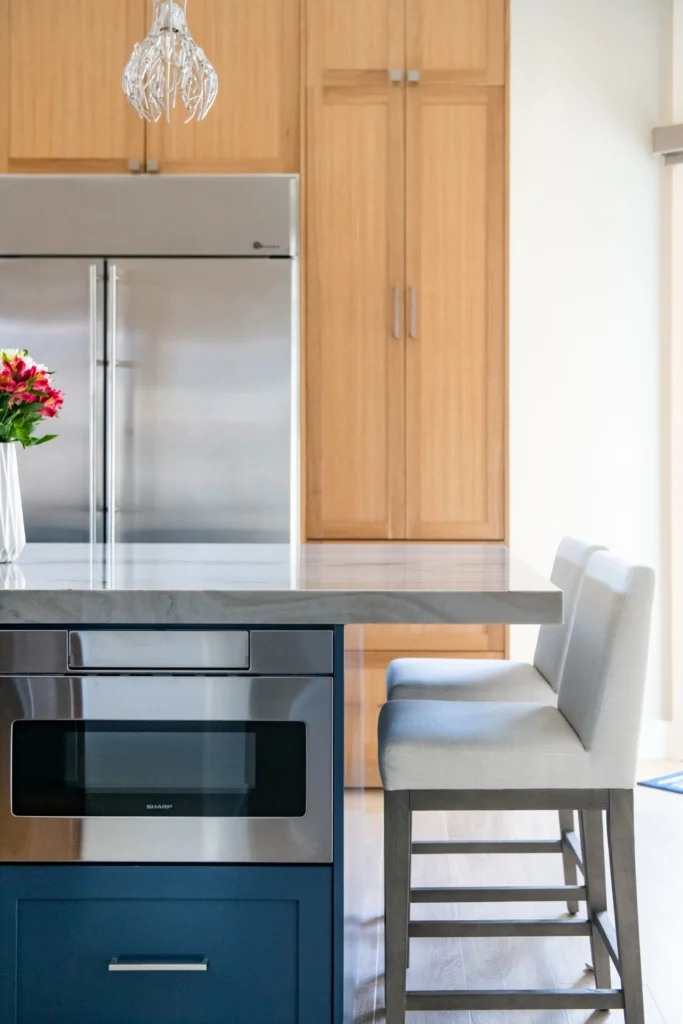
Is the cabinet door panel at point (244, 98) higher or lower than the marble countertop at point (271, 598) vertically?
higher

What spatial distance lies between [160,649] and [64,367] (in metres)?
1.93

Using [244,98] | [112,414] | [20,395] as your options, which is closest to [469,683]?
[20,395]

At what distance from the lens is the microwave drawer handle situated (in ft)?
5.07

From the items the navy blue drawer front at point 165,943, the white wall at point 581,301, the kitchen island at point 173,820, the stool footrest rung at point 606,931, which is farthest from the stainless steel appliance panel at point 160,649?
the white wall at point 581,301

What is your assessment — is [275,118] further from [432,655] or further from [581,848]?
[581,848]

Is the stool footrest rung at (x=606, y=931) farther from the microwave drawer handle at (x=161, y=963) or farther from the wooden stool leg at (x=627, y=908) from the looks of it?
the microwave drawer handle at (x=161, y=963)

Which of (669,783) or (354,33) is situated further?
(669,783)

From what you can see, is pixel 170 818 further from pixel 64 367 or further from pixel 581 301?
pixel 581 301

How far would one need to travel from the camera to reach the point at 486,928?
189 cm

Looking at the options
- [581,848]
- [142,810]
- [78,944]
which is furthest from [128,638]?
[581,848]

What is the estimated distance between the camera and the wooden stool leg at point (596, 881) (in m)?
1.98

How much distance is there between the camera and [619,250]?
3.93 m

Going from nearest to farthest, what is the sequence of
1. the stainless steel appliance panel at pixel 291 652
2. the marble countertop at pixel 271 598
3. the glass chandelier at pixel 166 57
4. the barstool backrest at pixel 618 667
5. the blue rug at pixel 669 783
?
the marble countertop at pixel 271 598
the stainless steel appliance panel at pixel 291 652
the barstool backrest at pixel 618 667
the glass chandelier at pixel 166 57
the blue rug at pixel 669 783

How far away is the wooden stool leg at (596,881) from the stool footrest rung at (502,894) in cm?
5
